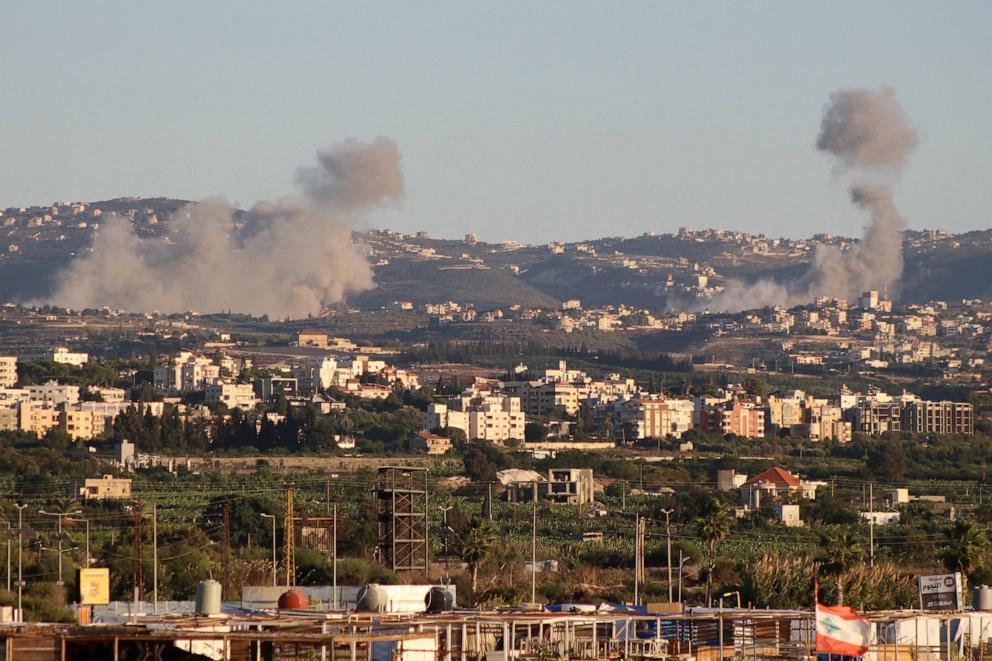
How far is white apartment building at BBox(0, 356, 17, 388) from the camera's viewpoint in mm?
160275

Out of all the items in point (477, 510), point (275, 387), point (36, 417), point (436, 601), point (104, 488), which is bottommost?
point (477, 510)

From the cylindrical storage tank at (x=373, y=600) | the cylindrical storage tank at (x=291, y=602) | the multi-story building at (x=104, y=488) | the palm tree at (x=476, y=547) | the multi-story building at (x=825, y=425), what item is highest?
the multi-story building at (x=825, y=425)

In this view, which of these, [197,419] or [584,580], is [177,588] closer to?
[584,580]

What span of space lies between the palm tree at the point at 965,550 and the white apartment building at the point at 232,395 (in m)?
98.1

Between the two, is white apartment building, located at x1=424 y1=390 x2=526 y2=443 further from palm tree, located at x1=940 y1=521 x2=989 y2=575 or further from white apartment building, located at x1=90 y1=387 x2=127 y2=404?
palm tree, located at x1=940 y1=521 x2=989 y2=575

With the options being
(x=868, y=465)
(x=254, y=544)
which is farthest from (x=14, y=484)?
(x=868, y=465)

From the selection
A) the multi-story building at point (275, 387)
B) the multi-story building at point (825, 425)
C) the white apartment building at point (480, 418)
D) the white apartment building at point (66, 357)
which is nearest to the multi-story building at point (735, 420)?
the multi-story building at point (825, 425)

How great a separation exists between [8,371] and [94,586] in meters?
140

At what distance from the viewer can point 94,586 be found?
2869cm

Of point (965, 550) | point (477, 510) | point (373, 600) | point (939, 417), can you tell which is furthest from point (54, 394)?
point (373, 600)

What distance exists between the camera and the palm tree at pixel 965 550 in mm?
53688

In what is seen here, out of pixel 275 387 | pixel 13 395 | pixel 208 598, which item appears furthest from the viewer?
pixel 275 387

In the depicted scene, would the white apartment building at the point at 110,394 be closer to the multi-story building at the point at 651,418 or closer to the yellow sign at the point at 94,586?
the multi-story building at the point at 651,418

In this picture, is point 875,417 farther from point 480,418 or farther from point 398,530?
point 398,530
